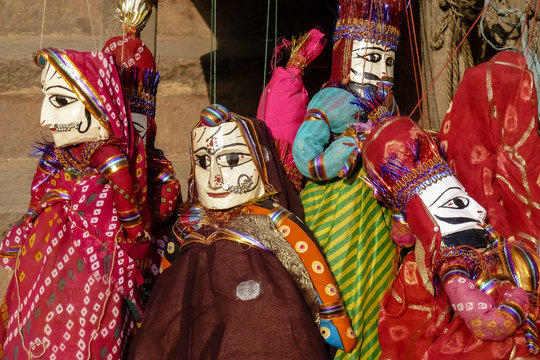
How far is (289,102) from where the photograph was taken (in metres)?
3.34

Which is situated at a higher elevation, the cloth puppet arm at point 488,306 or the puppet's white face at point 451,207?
the puppet's white face at point 451,207

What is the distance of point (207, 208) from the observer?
3041mm

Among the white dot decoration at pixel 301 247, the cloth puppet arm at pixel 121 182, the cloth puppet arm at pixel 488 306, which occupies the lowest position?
the white dot decoration at pixel 301 247

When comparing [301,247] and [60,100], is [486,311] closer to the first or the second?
[301,247]

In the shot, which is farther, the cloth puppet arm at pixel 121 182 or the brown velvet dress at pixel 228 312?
the cloth puppet arm at pixel 121 182

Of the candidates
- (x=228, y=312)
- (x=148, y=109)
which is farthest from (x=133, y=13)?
(x=228, y=312)

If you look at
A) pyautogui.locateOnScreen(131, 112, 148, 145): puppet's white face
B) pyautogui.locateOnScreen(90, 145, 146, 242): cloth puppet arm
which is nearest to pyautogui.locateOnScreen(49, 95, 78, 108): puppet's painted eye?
pyautogui.locateOnScreen(90, 145, 146, 242): cloth puppet arm

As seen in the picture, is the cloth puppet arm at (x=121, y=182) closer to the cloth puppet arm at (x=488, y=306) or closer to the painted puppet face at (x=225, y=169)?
the painted puppet face at (x=225, y=169)

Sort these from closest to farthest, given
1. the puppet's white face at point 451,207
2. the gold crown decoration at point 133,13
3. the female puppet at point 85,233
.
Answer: the puppet's white face at point 451,207 < the female puppet at point 85,233 < the gold crown decoration at point 133,13

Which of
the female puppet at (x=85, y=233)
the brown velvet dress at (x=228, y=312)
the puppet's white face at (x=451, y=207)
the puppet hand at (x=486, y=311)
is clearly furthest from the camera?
the female puppet at (x=85, y=233)

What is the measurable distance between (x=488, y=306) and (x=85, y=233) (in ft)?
4.65

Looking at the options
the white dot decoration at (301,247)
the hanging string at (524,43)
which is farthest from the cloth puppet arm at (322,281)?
the hanging string at (524,43)

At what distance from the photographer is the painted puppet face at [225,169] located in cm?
298

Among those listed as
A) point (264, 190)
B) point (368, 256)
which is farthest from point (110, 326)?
point (368, 256)
